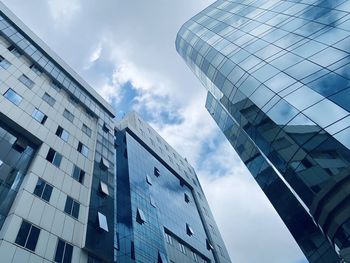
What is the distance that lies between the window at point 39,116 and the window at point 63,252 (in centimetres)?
1225

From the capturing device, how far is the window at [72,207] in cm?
2227

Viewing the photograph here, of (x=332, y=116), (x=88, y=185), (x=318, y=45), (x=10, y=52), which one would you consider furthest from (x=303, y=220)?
(x=10, y=52)

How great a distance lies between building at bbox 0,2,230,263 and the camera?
19.2 m

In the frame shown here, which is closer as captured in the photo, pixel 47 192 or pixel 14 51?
pixel 47 192

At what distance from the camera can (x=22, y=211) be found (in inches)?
723

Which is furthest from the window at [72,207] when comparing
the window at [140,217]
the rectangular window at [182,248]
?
the rectangular window at [182,248]

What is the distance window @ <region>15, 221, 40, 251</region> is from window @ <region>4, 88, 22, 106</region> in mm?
11985

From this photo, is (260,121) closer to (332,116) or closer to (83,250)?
(332,116)

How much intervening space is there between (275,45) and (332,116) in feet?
32.1

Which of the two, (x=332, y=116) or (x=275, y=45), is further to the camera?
(x=275, y=45)

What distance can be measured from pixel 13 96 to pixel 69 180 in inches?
367

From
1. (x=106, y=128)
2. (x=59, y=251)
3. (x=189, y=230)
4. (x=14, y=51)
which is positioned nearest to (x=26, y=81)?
(x=14, y=51)

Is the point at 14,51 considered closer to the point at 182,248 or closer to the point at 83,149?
the point at 83,149

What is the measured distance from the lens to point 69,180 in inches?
979
